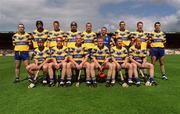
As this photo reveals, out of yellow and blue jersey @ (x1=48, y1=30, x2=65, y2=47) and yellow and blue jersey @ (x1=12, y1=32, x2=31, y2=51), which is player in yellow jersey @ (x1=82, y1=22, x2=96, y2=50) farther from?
yellow and blue jersey @ (x1=12, y1=32, x2=31, y2=51)

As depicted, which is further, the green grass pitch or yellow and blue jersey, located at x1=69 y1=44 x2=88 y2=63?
yellow and blue jersey, located at x1=69 y1=44 x2=88 y2=63

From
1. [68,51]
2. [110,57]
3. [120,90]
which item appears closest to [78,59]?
[68,51]

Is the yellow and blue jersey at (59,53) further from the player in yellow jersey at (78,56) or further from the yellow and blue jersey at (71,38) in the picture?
the yellow and blue jersey at (71,38)

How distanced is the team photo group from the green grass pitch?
48 centimetres

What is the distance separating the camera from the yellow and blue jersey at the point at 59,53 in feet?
33.6

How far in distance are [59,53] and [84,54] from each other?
33.8 inches

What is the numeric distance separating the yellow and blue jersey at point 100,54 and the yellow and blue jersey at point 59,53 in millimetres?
951

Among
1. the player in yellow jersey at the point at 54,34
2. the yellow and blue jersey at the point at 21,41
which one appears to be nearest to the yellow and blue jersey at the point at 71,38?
the player in yellow jersey at the point at 54,34

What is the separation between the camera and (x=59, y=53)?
33.6 ft

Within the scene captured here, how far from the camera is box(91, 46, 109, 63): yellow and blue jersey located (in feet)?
33.9

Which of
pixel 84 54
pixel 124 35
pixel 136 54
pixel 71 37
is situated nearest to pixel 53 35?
pixel 71 37

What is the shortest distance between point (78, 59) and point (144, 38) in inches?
111

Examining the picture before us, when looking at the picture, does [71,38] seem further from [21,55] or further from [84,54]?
[21,55]

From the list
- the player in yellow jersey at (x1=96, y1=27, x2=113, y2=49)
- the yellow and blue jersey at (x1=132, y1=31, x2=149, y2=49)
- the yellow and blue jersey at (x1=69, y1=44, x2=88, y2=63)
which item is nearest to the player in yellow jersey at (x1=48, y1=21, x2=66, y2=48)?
the yellow and blue jersey at (x1=69, y1=44, x2=88, y2=63)
